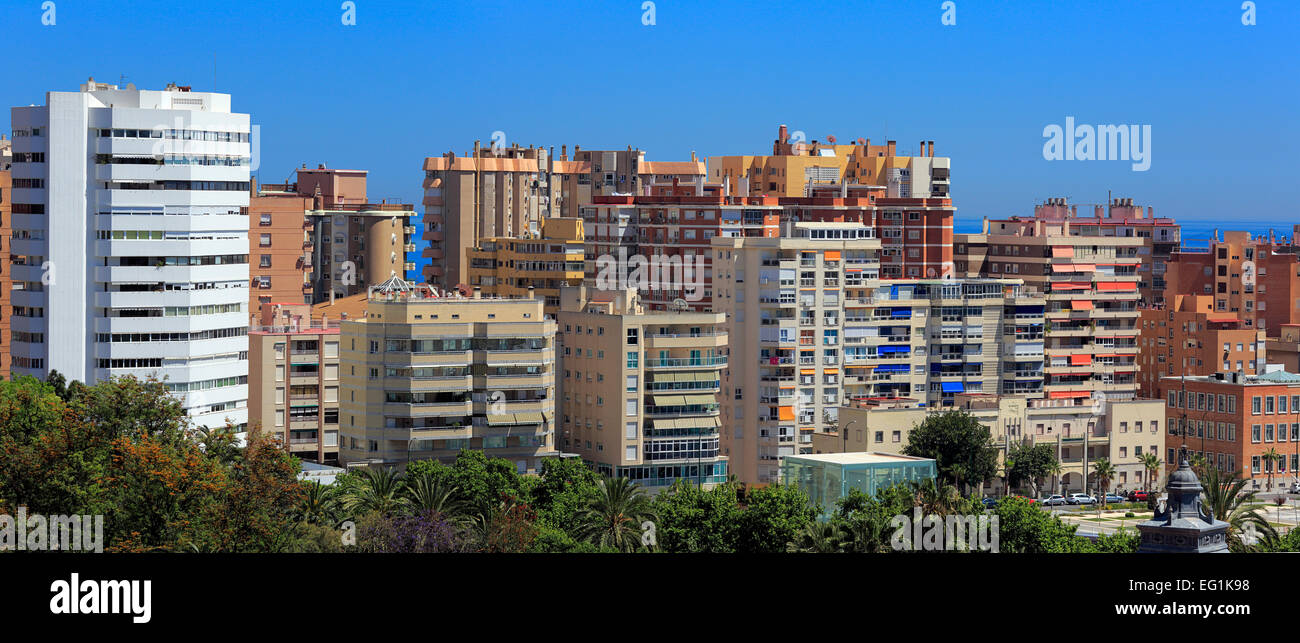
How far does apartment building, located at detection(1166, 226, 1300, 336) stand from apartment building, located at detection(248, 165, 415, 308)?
50.7m

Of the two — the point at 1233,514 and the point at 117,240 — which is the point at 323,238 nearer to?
the point at 117,240

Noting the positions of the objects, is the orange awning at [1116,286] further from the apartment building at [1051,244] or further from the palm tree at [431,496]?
the palm tree at [431,496]

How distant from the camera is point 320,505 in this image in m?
50.2

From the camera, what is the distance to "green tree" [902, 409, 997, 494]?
79188 millimetres

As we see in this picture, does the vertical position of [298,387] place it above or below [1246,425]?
above

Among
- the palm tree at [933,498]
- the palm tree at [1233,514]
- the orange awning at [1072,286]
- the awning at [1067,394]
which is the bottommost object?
the palm tree at [1233,514]

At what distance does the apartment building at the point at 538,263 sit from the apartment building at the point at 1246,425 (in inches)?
1291

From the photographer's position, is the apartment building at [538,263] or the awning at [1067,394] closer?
the awning at [1067,394]

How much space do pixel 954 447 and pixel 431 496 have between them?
31.0 meters

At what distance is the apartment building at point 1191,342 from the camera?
103 metres

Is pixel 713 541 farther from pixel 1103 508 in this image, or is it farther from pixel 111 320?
pixel 1103 508

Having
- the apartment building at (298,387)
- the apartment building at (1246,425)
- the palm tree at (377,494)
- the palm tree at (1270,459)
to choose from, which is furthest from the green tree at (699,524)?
the palm tree at (1270,459)

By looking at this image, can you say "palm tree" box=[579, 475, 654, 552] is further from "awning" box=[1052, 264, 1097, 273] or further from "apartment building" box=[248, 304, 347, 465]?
Result: "awning" box=[1052, 264, 1097, 273]

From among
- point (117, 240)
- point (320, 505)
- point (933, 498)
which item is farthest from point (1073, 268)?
point (320, 505)
